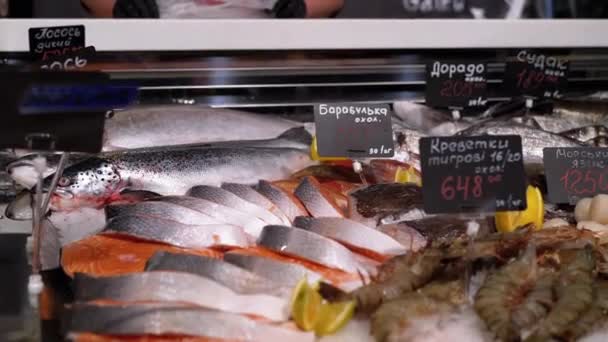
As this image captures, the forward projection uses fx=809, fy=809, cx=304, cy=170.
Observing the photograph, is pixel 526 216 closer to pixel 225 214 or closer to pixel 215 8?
pixel 225 214

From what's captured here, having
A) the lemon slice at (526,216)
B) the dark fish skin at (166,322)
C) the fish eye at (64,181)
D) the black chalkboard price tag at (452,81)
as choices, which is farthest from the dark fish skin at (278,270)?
the black chalkboard price tag at (452,81)

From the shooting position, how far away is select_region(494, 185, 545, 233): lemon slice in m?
1.96

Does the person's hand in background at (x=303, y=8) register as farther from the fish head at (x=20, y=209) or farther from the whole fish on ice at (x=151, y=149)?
the fish head at (x=20, y=209)

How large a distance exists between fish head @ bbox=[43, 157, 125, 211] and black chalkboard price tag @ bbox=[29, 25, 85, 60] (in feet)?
1.05

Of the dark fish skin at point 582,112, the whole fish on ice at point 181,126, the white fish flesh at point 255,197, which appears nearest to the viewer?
the white fish flesh at point 255,197

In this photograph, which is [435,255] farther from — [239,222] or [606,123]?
[606,123]

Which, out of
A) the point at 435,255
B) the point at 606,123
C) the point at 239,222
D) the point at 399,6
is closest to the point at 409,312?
the point at 435,255

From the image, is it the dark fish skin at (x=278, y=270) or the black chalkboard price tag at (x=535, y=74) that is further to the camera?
the black chalkboard price tag at (x=535, y=74)

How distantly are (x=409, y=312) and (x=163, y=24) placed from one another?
1.24 meters

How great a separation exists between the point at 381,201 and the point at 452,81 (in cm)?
70

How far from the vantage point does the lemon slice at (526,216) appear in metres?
1.96

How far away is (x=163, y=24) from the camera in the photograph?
93.1 inches

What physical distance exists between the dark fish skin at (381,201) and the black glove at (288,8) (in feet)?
3.08

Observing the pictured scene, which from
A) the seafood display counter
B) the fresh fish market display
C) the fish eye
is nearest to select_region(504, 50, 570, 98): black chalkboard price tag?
the seafood display counter
